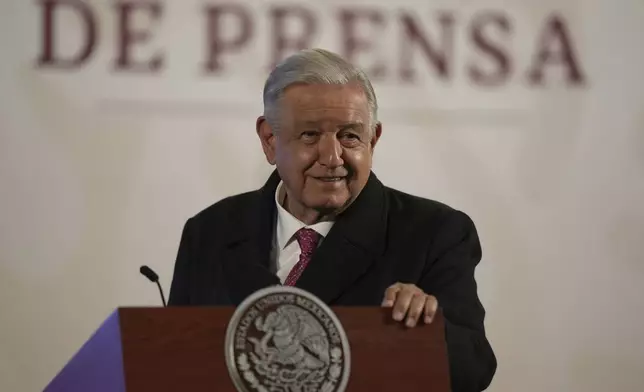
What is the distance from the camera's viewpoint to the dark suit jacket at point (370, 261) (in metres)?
1.69

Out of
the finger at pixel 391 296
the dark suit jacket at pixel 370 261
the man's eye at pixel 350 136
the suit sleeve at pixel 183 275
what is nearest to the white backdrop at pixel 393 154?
the suit sleeve at pixel 183 275

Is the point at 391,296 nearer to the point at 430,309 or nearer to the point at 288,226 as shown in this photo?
the point at 430,309

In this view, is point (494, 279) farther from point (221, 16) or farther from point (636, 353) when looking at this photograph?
point (221, 16)

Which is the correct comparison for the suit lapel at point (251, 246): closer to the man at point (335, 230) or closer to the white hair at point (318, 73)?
the man at point (335, 230)

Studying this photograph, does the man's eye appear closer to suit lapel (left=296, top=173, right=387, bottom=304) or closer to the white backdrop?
suit lapel (left=296, top=173, right=387, bottom=304)

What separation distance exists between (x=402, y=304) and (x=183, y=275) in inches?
29.9

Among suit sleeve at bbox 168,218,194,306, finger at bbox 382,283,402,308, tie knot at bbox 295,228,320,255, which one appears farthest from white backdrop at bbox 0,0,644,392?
finger at bbox 382,283,402,308

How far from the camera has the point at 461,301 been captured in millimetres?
1697

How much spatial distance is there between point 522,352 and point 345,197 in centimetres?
114

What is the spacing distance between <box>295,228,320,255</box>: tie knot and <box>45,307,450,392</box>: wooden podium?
0.52m

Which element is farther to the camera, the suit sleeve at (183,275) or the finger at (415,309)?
the suit sleeve at (183,275)

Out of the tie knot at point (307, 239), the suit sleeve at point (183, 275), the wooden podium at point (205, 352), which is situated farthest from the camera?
the suit sleeve at point (183, 275)

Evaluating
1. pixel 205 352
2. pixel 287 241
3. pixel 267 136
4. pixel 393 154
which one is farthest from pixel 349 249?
pixel 393 154

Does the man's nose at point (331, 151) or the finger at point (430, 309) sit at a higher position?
the man's nose at point (331, 151)
